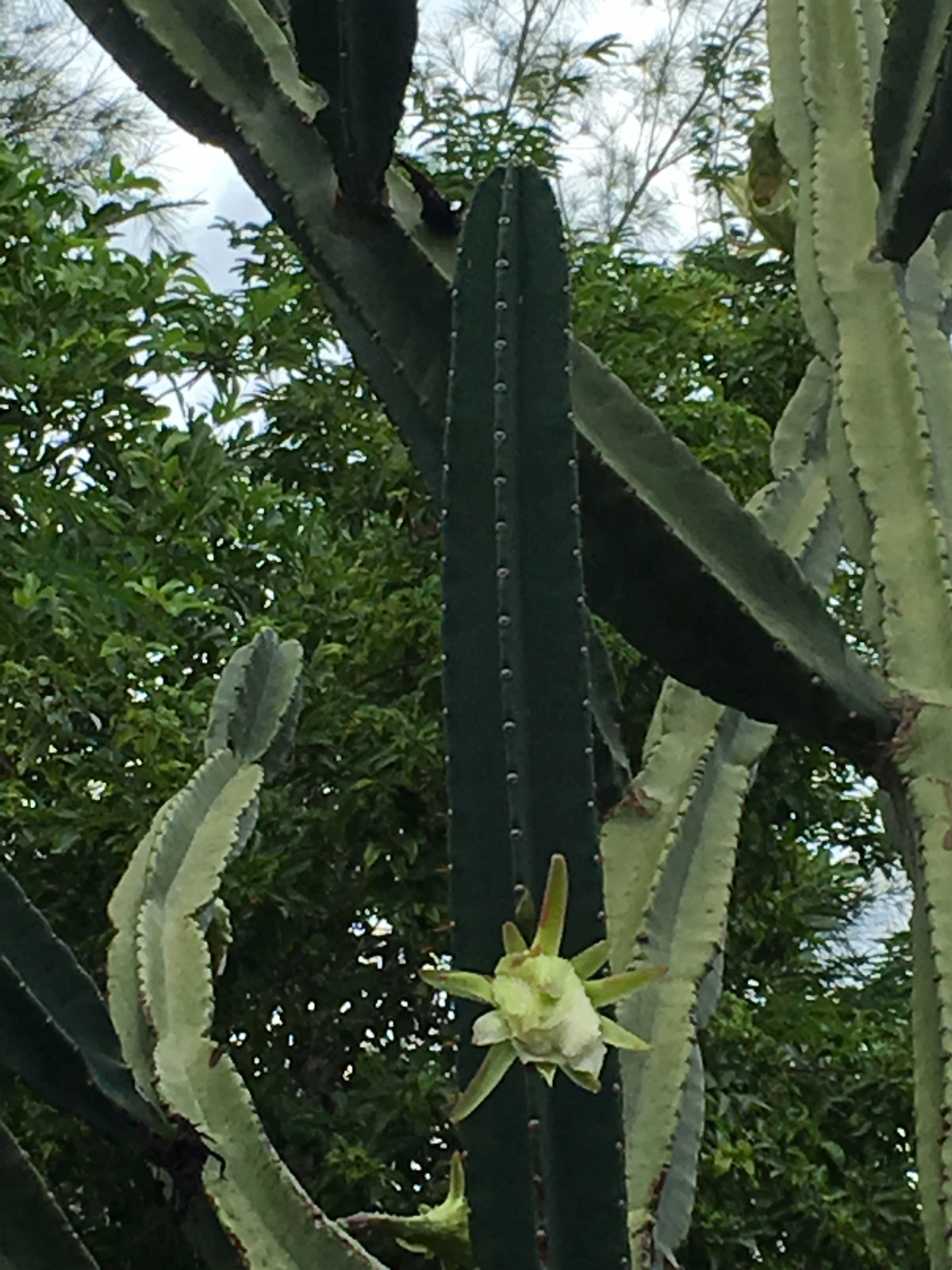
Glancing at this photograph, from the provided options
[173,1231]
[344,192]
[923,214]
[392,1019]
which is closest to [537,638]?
[344,192]

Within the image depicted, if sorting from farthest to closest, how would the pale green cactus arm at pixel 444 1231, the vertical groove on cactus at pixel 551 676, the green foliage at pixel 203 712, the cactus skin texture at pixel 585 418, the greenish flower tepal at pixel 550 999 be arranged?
1. the green foliage at pixel 203 712
2. the pale green cactus arm at pixel 444 1231
3. the cactus skin texture at pixel 585 418
4. the vertical groove on cactus at pixel 551 676
5. the greenish flower tepal at pixel 550 999

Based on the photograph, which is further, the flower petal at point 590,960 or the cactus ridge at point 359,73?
the cactus ridge at point 359,73

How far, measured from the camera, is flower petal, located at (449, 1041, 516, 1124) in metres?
0.58

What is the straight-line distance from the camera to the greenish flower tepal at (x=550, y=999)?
0.55 metres

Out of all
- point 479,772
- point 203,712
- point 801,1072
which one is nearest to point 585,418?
point 479,772

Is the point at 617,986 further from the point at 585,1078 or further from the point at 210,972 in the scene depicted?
the point at 210,972

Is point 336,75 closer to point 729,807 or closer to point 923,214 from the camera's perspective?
point 923,214

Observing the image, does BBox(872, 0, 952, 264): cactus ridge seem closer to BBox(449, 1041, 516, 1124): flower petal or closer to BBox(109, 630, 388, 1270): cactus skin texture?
BBox(449, 1041, 516, 1124): flower petal

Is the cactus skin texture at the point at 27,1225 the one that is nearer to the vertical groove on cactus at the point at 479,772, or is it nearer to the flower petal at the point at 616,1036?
the vertical groove on cactus at the point at 479,772

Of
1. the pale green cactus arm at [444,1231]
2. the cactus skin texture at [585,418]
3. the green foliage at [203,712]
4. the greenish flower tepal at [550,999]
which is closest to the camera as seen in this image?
the greenish flower tepal at [550,999]

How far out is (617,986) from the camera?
563mm

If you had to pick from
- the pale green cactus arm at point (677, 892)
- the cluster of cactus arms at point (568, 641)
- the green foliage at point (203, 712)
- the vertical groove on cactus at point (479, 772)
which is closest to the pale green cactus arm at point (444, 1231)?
the cluster of cactus arms at point (568, 641)

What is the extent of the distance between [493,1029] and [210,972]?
3.40 ft

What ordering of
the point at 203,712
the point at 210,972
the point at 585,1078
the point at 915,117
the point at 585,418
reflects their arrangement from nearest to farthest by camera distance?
1. the point at 585,1078
2. the point at 585,418
3. the point at 915,117
4. the point at 210,972
5. the point at 203,712
